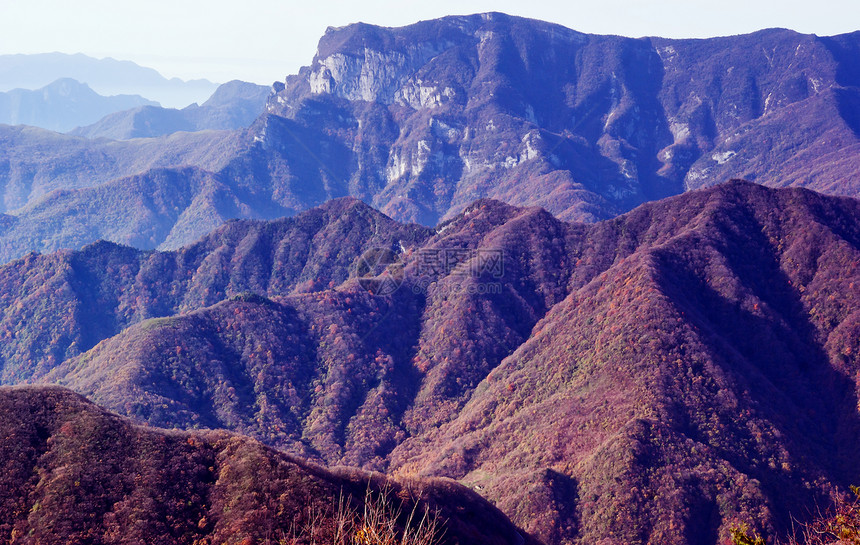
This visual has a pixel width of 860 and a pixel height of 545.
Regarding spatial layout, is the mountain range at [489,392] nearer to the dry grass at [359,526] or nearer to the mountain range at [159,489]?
the mountain range at [159,489]

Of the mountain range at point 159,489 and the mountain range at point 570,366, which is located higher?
the mountain range at point 570,366

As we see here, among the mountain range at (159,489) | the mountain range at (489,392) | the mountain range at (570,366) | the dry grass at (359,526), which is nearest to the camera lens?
the dry grass at (359,526)

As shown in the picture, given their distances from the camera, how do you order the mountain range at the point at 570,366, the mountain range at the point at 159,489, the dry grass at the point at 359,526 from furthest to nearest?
the mountain range at the point at 570,366, the mountain range at the point at 159,489, the dry grass at the point at 359,526

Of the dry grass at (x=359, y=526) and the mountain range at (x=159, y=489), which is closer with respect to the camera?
the dry grass at (x=359, y=526)

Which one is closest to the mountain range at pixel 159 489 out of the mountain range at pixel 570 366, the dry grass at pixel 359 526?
the dry grass at pixel 359 526

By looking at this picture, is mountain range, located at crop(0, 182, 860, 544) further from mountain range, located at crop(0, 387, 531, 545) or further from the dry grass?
mountain range, located at crop(0, 387, 531, 545)

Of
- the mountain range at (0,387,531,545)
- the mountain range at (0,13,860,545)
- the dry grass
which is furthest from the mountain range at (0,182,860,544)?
the mountain range at (0,387,531,545)

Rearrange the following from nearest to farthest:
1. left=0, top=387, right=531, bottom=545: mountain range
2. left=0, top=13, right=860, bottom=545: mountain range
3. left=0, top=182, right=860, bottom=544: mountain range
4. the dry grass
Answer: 1. the dry grass
2. left=0, top=387, right=531, bottom=545: mountain range
3. left=0, top=13, right=860, bottom=545: mountain range
4. left=0, top=182, right=860, bottom=544: mountain range

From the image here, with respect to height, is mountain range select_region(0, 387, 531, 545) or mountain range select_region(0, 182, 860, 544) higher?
mountain range select_region(0, 182, 860, 544)

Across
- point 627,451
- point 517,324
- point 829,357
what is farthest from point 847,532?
point 517,324

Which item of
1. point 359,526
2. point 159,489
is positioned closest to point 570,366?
point 359,526
